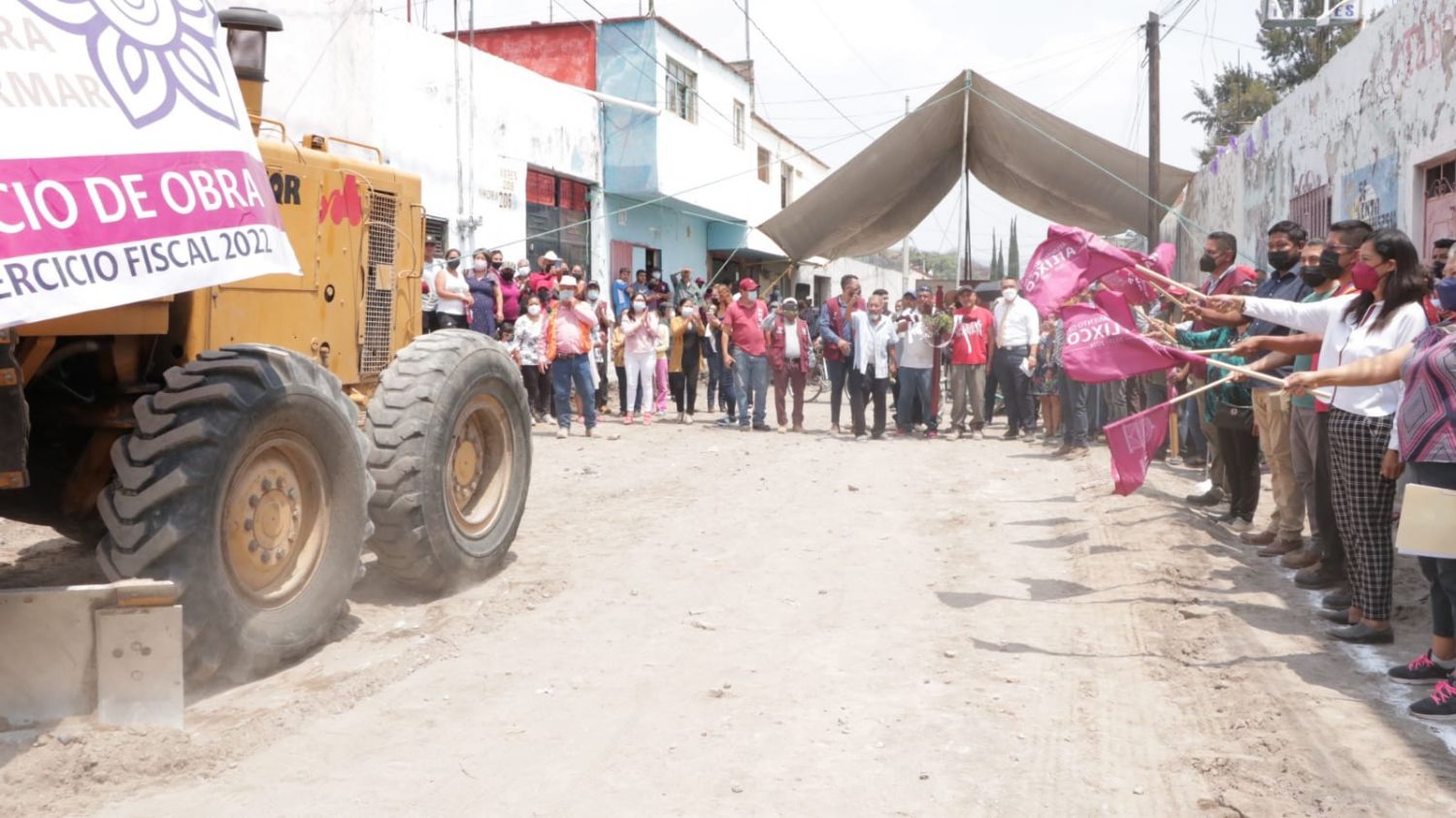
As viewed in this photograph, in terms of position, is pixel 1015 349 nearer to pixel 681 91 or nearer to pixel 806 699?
pixel 806 699

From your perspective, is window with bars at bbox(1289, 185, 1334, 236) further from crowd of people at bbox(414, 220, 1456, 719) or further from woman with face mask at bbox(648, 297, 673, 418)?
woman with face mask at bbox(648, 297, 673, 418)

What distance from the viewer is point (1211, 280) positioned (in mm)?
9266

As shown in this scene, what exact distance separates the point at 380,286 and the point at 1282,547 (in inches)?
229

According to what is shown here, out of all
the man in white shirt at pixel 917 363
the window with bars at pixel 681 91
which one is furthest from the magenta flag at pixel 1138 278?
the window with bars at pixel 681 91

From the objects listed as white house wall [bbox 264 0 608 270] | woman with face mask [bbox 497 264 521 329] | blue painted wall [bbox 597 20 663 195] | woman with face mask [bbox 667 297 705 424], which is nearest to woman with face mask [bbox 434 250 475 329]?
woman with face mask [bbox 497 264 521 329]

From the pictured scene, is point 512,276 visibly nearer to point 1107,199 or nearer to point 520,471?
point 1107,199

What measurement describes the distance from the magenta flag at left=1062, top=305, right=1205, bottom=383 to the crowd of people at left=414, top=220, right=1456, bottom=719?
347 mm

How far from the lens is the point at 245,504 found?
461 centimetres

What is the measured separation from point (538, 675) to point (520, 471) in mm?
2285

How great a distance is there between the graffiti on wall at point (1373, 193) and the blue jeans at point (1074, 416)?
3.21m

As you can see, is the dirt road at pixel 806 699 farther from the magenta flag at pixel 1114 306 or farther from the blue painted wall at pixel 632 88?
the blue painted wall at pixel 632 88

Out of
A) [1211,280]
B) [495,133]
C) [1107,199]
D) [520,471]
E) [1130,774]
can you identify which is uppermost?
[495,133]

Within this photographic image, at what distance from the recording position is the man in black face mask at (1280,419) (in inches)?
296

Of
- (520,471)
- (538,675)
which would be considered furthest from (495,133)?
(538,675)
